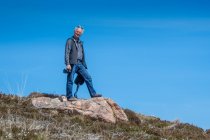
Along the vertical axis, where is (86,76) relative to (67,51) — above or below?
below

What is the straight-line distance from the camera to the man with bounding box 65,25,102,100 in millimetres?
23641

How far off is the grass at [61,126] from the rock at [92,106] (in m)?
0.39

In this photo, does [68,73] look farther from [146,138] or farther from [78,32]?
[146,138]

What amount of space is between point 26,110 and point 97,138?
672 cm

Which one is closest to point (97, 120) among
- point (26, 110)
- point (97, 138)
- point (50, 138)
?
point (26, 110)

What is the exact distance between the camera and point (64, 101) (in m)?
24.0

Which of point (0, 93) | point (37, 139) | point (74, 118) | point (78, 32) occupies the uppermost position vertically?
point (78, 32)

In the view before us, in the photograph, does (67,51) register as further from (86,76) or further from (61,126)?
(61,126)

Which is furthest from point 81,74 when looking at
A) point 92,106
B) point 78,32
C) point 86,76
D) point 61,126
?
point 61,126

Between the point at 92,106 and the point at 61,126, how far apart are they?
18.4 ft

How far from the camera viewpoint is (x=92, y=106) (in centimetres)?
2366

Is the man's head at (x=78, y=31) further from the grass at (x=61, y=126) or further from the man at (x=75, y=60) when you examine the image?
the grass at (x=61, y=126)

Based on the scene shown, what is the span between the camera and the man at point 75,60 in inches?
931

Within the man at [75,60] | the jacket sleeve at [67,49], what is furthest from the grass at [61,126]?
the jacket sleeve at [67,49]
